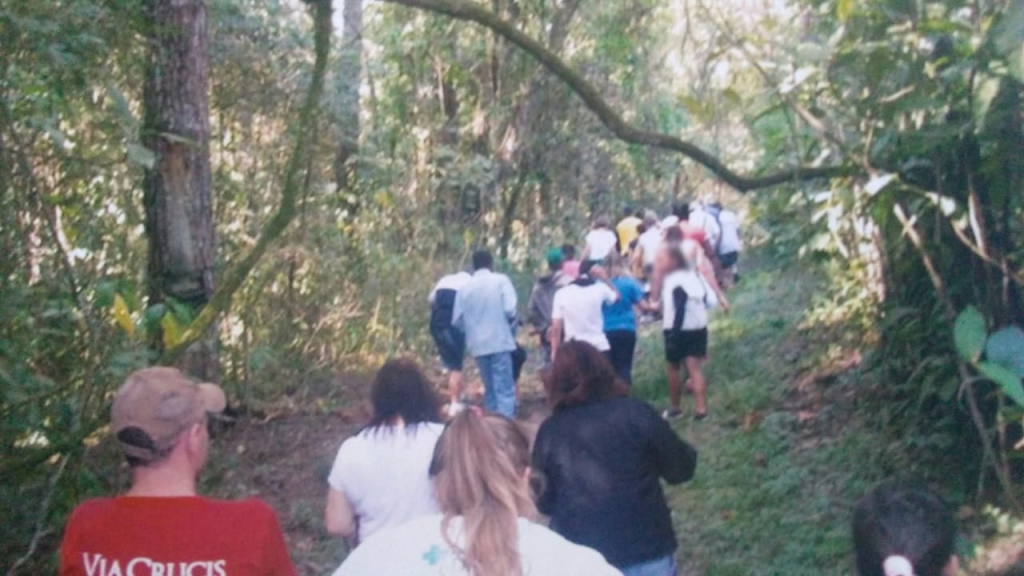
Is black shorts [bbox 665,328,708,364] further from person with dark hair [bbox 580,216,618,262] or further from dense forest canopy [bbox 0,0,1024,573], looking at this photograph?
person with dark hair [bbox 580,216,618,262]

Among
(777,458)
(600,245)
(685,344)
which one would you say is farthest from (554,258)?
(600,245)

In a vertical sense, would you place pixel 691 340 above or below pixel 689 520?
above

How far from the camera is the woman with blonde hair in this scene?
299 cm

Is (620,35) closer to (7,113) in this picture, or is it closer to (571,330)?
(571,330)

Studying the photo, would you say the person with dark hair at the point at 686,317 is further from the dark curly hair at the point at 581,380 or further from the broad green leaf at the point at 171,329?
the broad green leaf at the point at 171,329

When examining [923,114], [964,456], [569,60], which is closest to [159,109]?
[923,114]

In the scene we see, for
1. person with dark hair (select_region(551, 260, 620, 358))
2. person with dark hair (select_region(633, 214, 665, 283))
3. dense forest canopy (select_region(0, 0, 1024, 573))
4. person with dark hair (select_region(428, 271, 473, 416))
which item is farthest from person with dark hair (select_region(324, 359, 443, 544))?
person with dark hair (select_region(633, 214, 665, 283))

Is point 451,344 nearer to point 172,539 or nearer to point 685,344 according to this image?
point 685,344

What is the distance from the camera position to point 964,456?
28.5 ft

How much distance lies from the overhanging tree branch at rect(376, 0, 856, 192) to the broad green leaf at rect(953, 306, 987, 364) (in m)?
1.62

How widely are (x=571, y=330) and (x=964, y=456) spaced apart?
3483 millimetres

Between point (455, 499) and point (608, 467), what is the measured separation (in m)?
1.99

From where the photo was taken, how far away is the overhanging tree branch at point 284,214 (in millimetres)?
5559

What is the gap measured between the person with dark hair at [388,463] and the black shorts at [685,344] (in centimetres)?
631
